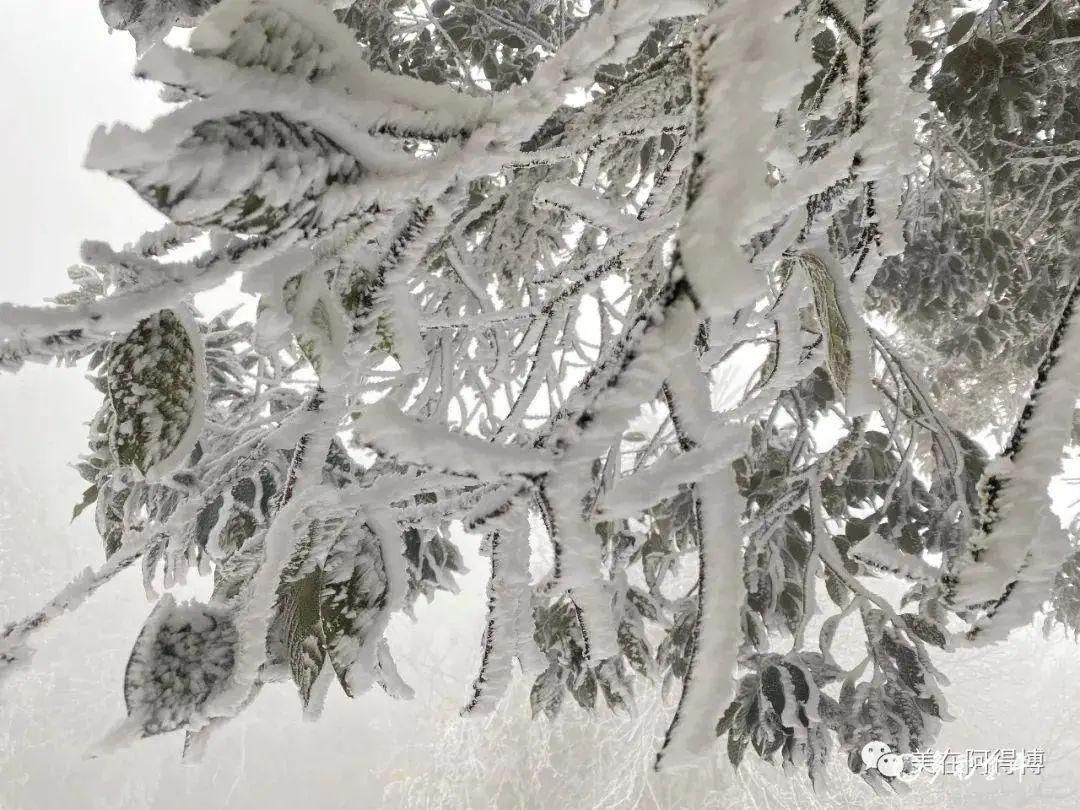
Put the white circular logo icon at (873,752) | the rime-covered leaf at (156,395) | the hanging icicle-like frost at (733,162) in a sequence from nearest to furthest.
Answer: the hanging icicle-like frost at (733,162) < the rime-covered leaf at (156,395) < the white circular logo icon at (873,752)

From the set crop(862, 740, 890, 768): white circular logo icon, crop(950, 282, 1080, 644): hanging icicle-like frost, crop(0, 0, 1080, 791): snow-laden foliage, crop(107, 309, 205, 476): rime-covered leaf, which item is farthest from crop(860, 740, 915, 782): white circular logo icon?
crop(107, 309, 205, 476): rime-covered leaf

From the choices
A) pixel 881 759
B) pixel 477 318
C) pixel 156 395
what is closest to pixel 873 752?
pixel 881 759

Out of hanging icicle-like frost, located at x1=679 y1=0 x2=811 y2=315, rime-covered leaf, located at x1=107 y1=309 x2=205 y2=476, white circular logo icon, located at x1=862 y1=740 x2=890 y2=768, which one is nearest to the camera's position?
hanging icicle-like frost, located at x1=679 y1=0 x2=811 y2=315

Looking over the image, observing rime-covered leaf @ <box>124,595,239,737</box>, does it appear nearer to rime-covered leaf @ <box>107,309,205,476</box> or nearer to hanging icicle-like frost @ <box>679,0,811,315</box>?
rime-covered leaf @ <box>107,309,205,476</box>

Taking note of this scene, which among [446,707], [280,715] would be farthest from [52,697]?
[446,707]

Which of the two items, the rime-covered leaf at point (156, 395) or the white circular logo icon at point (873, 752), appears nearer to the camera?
the rime-covered leaf at point (156, 395)

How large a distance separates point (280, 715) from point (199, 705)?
8.89 meters

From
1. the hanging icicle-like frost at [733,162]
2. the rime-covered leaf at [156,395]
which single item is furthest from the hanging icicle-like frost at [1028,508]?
the rime-covered leaf at [156,395]

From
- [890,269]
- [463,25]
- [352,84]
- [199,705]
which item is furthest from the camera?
[890,269]

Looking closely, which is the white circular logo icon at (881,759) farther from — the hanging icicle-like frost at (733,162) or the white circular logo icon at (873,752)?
the hanging icicle-like frost at (733,162)

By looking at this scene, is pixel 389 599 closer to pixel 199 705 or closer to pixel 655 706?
pixel 199 705

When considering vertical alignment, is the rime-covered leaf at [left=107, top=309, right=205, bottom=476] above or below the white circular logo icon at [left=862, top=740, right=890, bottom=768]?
above

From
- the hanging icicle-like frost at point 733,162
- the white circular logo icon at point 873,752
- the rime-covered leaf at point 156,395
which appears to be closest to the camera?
the hanging icicle-like frost at point 733,162

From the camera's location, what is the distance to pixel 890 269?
1.38m
